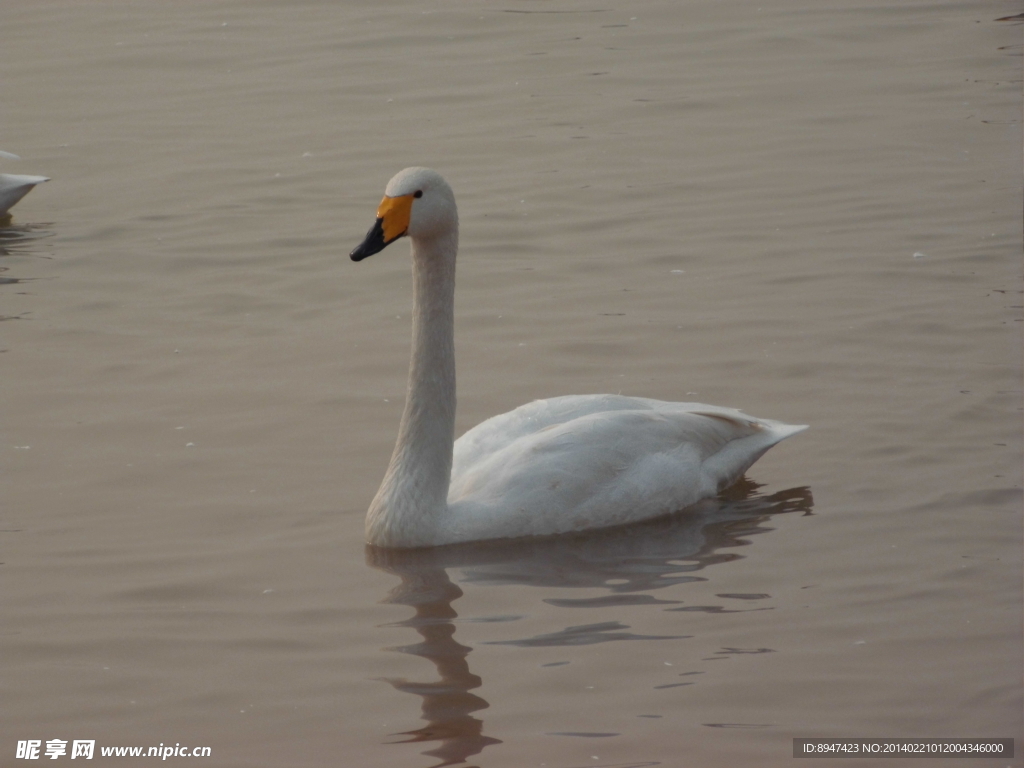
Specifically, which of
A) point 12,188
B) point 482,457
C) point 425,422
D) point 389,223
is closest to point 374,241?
point 389,223

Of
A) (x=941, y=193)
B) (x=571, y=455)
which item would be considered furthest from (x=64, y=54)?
(x=571, y=455)

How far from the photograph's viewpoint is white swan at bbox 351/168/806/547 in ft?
22.1

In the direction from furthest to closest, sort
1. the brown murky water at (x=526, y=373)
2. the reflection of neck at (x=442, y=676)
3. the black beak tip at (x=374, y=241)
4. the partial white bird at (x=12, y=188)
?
1. the partial white bird at (x=12, y=188)
2. the black beak tip at (x=374, y=241)
3. the brown murky water at (x=526, y=373)
4. the reflection of neck at (x=442, y=676)

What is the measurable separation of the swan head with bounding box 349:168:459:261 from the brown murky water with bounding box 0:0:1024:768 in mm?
1408

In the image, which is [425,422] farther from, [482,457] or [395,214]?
[395,214]

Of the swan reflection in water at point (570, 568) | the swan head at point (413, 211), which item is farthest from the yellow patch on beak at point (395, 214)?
the swan reflection in water at point (570, 568)

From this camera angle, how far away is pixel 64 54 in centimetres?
1722

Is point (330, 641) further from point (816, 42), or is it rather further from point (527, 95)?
point (816, 42)

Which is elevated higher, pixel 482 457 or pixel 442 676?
pixel 482 457

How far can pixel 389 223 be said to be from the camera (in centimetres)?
655

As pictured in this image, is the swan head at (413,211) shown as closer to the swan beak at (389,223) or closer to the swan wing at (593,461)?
the swan beak at (389,223)

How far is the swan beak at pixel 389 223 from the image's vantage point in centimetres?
650

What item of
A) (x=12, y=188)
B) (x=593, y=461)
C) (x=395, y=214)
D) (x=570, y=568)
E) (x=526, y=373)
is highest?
(x=12, y=188)

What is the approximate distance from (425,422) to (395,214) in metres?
0.95
